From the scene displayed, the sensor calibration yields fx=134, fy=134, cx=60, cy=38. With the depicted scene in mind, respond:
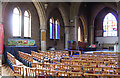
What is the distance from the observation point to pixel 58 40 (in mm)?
19641

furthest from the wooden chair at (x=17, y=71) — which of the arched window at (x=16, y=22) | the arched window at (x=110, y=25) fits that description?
the arched window at (x=110, y=25)

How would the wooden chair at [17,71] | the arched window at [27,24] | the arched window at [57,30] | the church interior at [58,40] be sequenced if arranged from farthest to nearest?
1. the arched window at [57,30]
2. the arched window at [27,24]
3. the church interior at [58,40]
4. the wooden chair at [17,71]

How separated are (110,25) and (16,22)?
59.9 ft

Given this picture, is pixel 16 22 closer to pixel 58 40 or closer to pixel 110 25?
pixel 58 40

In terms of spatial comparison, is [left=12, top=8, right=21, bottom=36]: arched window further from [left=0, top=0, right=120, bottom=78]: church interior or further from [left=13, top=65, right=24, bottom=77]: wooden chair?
[left=13, top=65, right=24, bottom=77]: wooden chair

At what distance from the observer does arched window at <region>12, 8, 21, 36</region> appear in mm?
13087

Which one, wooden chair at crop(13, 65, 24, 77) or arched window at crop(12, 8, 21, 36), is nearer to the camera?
wooden chair at crop(13, 65, 24, 77)

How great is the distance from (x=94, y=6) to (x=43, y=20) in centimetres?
1385

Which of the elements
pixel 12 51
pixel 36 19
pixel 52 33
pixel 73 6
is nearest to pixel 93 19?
pixel 73 6

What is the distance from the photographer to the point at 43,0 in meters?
14.6

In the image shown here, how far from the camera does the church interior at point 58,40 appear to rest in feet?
15.9

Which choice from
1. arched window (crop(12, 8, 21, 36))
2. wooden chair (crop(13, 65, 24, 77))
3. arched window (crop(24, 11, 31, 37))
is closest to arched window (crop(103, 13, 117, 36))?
arched window (crop(24, 11, 31, 37))

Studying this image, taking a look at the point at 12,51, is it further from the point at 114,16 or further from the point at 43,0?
the point at 114,16

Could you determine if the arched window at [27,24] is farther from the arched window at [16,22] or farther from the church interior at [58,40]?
the arched window at [16,22]
